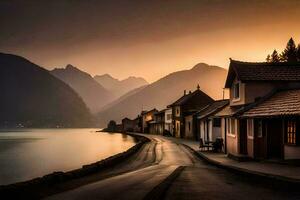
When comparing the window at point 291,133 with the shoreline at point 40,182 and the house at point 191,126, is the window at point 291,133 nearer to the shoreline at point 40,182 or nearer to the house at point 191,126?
the shoreline at point 40,182

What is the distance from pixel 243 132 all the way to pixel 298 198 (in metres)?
16.8

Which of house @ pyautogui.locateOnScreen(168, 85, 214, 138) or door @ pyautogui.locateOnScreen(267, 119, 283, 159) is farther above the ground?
house @ pyautogui.locateOnScreen(168, 85, 214, 138)

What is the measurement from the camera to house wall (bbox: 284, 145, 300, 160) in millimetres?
24837

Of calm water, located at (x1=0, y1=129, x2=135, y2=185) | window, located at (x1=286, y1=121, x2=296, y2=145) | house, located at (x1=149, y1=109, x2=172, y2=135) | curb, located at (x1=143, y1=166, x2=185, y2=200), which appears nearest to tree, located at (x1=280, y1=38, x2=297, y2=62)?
house, located at (x1=149, y1=109, x2=172, y2=135)

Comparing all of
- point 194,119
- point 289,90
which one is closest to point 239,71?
point 289,90

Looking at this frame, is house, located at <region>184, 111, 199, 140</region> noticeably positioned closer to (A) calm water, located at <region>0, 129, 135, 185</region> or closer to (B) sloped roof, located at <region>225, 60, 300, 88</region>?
(A) calm water, located at <region>0, 129, 135, 185</region>

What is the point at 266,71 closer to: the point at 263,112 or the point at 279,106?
the point at 263,112

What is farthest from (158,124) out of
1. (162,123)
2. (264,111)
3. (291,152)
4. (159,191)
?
(159,191)

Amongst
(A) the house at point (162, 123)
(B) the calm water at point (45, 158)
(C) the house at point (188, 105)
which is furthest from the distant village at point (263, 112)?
(A) the house at point (162, 123)

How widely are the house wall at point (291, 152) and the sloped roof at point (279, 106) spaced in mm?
2285

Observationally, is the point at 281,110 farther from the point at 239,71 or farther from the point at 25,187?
the point at 25,187

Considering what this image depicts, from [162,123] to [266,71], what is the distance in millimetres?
85738

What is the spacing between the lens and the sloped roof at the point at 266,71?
32.0 m

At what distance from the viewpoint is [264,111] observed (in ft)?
91.6
